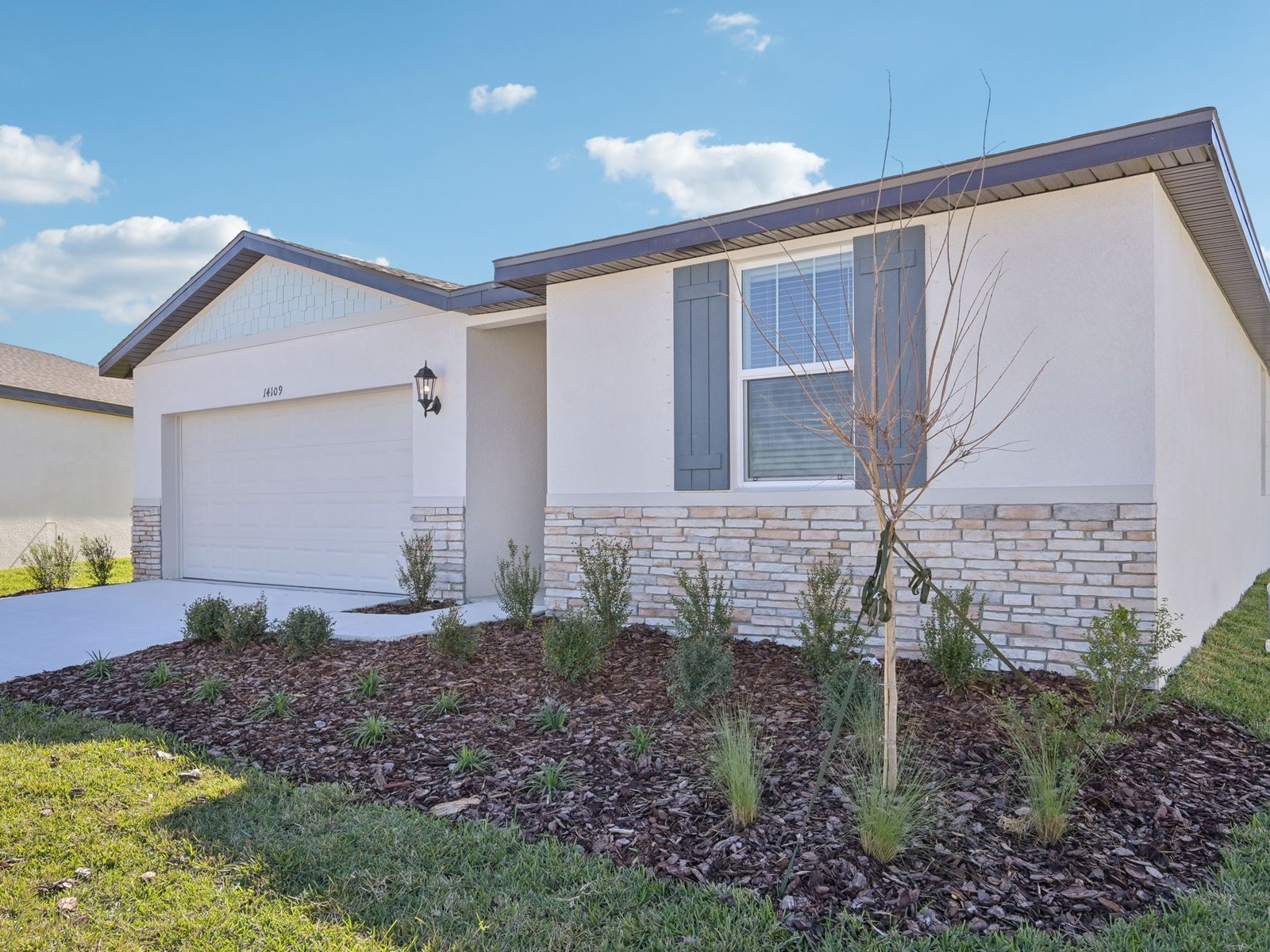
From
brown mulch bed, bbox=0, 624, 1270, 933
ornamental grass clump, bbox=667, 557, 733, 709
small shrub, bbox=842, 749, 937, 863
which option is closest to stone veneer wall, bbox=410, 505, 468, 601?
brown mulch bed, bbox=0, 624, 1270, 933

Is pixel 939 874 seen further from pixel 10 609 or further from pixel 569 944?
pixel 10 609

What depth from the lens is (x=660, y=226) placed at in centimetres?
698

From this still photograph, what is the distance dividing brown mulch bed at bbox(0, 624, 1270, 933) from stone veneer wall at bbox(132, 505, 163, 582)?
6.06 meters

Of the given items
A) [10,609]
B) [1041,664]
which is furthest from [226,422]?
[1041,664]

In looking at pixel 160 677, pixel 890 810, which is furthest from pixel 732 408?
pixel 160 677

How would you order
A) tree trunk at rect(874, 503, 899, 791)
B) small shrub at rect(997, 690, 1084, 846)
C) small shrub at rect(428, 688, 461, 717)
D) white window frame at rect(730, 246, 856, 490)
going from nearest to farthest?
1. small shrub at rect(997, 690, 1084, 846)
2. tree trunk at rect(874, 503, 899, 791)
3. small shrub at rect(428, 688, 461, 717)
4. white window frame at rect(730, 246, 856, 490)

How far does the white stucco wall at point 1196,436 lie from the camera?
572 cm

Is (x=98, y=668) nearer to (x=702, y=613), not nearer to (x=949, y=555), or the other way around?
(x=702, y=613)

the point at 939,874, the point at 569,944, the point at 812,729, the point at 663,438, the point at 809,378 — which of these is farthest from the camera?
the point at 663,438

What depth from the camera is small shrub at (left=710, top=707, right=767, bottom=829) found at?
3.41 metres

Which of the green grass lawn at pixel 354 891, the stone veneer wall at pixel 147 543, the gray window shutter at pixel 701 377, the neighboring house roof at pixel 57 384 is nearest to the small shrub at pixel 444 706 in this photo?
the green grass lawn at pixel 354 891

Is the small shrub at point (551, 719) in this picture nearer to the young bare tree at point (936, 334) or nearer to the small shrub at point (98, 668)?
the young bare tree at point (936, 334)

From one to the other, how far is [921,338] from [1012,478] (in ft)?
3.82

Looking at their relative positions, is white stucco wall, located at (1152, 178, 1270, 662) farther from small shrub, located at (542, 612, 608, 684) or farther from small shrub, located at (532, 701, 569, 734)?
small shrub, located at (532, 701, 569, 734)
